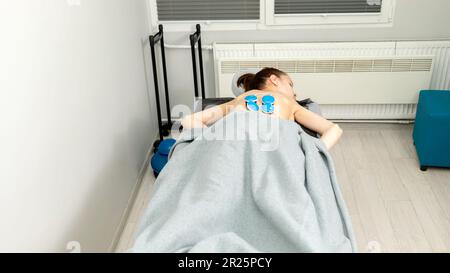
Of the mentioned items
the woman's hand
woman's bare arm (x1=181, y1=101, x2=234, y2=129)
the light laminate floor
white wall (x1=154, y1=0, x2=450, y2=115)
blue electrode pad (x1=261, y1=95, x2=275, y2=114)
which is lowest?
the light laminate floor

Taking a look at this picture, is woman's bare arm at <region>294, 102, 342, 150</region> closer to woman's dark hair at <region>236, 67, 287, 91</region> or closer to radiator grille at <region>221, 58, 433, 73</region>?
woman's dark hair at <region>236, 67, 287, 91</region>

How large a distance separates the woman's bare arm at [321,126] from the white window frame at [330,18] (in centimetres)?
118

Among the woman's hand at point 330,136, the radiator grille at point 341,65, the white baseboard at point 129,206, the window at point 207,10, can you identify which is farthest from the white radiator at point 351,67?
the woman's hand at point 330,136

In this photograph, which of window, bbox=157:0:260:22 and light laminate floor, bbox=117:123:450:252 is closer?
light laminate floor, bbox=117:123:450:252

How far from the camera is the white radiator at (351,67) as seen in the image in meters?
3.14

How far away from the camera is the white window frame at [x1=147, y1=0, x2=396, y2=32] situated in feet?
10.4

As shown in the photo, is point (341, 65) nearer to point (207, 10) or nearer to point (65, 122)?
point (207, 10)

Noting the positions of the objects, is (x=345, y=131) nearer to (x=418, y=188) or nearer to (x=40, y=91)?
(x=418, y=188)

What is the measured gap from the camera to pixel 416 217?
A: 2.46 metres

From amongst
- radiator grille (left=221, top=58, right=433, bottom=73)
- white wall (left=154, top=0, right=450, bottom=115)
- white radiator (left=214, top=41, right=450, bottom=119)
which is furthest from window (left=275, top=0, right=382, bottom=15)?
radiator grille (left=221, top=58, right=433, bottom=73)

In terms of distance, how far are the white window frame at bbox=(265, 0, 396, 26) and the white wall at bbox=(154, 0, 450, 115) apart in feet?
0.15

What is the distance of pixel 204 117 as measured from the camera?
86.7 inches
